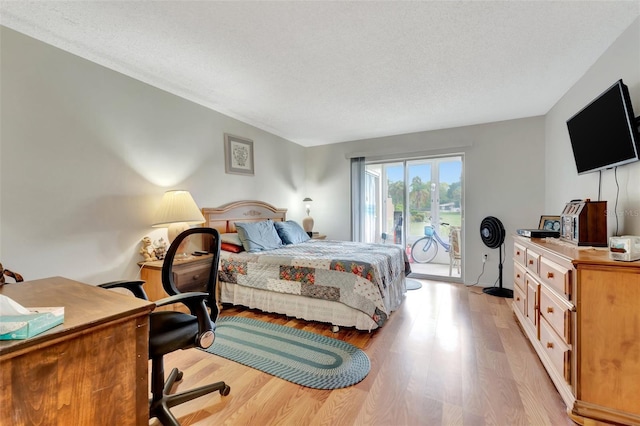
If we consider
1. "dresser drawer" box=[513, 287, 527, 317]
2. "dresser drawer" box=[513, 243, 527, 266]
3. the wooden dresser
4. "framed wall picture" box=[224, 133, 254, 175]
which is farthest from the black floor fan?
"framed wall picture" box=[224, 133, 254, 175]

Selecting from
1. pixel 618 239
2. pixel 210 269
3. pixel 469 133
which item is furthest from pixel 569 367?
pixel 469 133

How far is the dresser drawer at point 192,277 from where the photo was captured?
163 cm

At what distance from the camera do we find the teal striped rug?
187 cm

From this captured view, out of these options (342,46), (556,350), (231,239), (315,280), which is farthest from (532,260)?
(231,239)

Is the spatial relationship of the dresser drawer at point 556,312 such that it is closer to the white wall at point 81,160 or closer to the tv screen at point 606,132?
the tv screen at point 606,132

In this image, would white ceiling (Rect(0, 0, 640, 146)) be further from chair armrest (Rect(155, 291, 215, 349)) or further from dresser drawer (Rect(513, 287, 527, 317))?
dresser drawer (Rect(513, 287, 527, 317))

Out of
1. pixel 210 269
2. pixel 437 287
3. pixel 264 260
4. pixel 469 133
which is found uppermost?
pixel 469 133

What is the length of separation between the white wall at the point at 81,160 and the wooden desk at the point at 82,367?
126cm

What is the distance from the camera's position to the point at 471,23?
1.85 meters

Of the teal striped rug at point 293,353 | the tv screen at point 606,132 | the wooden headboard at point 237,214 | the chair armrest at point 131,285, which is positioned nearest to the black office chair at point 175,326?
the chair armrest at point 131,285

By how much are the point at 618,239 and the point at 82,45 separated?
3.82 metres

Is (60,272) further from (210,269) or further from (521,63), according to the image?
(521,63)

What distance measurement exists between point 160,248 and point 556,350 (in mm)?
3315

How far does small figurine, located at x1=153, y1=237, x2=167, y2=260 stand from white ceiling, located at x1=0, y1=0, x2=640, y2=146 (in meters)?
1.63
